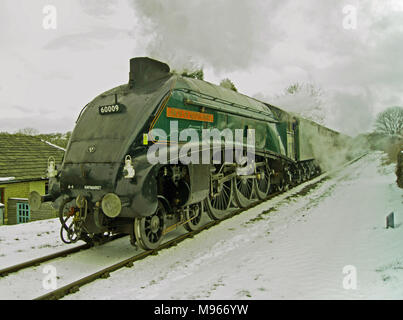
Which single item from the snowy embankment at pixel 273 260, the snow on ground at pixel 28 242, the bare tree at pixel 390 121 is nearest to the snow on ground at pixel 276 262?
the snowy embankment at pixel 273 260

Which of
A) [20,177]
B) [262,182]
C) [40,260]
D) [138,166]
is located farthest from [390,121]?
[40,260]

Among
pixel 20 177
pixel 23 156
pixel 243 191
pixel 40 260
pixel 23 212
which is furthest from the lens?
pixel 23 156

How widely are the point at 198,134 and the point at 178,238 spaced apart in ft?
6.96

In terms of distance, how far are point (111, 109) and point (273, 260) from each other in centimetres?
376

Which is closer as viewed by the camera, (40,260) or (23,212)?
(40,260)

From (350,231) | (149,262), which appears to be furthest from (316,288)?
(350,231)

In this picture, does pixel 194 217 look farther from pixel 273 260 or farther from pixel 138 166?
pixel 138 166

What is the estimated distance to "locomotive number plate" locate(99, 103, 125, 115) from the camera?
17.7 feet

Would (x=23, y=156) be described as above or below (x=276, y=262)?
above

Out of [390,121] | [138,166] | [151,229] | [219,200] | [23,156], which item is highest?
[390,121]

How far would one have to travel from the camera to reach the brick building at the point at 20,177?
11.7m

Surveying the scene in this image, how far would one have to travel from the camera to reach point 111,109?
5484 mm
